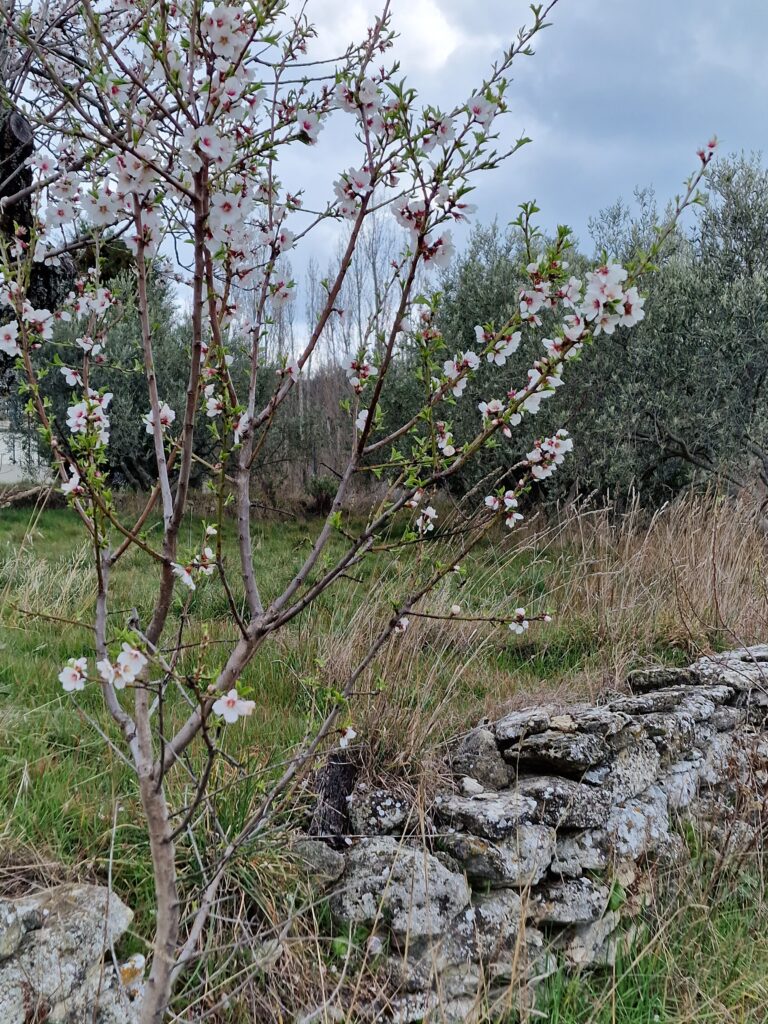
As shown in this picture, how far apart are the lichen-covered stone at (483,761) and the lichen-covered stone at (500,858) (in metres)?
0.34

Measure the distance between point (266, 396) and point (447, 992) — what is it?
10923 millimetres

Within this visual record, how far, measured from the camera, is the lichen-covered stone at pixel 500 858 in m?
2.33

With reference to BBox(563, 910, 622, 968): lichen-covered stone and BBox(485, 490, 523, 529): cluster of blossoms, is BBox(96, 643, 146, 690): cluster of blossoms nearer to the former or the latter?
BBox(485, 490, 523, 529): cluster of blossoms

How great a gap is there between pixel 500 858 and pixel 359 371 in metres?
1.64

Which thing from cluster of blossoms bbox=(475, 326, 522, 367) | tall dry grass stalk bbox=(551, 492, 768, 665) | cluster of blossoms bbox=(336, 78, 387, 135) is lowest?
tall dry grass stalk bbox=(551, 492, 768, 665)

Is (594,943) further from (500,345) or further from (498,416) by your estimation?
(500,345)

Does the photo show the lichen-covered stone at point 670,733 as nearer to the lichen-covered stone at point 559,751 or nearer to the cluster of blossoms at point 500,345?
the lichen-covered stone at point 559,751

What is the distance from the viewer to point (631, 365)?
26.0 feet

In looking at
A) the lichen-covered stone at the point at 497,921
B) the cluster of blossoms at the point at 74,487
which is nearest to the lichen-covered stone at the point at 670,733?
the lichen-covered stone at the point at 497,921

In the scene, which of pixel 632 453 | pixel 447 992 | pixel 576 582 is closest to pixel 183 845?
pixel 447 992

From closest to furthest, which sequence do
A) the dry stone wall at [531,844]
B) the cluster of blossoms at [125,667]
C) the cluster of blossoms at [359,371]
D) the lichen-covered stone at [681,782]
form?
the cluster of blossoms at [125,667]
the cluster of blossoms at [359,371]
the dry stone wall at [531,844]
the lichen-covered stone at [681,782]

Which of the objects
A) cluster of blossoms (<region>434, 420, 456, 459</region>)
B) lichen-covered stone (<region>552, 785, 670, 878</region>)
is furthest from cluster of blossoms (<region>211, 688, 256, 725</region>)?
lichen-covered stone (<region>552, 785, 670, 878</region>)

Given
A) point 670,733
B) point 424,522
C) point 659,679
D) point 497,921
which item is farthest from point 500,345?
point 659,679

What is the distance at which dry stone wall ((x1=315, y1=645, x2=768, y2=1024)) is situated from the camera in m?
2.13
